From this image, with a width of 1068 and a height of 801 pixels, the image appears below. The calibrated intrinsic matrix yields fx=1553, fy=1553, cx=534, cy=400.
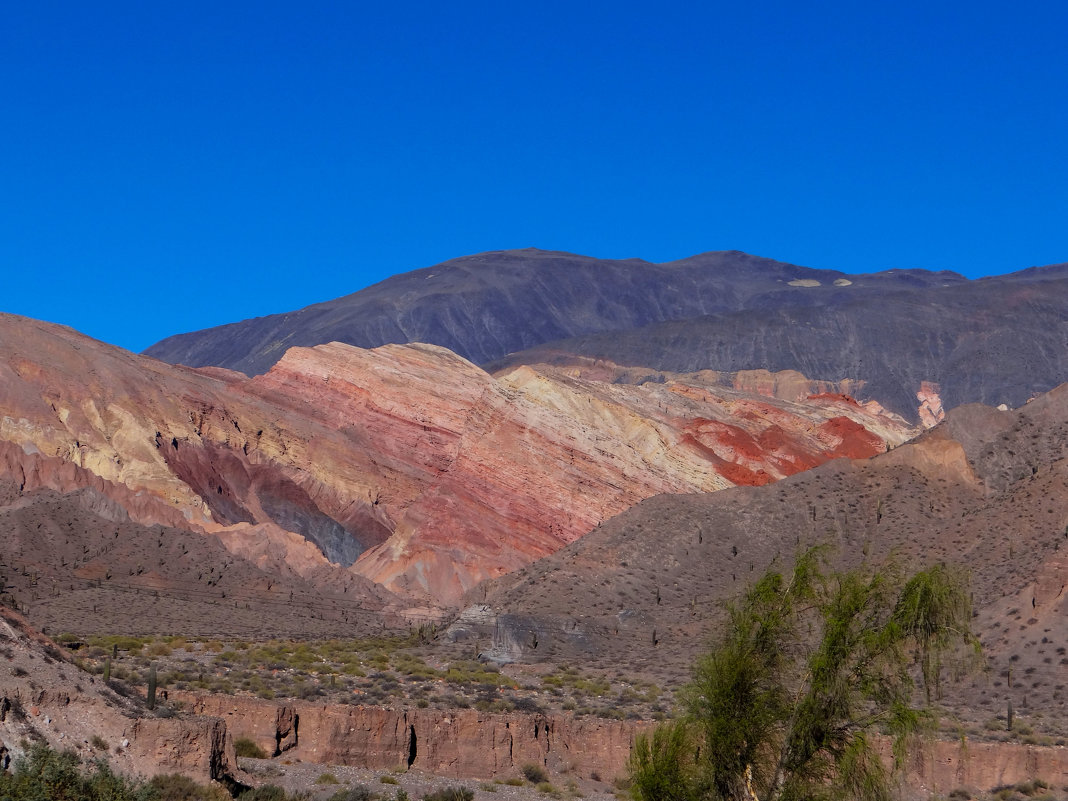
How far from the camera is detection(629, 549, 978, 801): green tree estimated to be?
1827 cm

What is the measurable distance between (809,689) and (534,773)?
13378 millimetres

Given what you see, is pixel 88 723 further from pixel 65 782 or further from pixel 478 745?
pixel 478 745

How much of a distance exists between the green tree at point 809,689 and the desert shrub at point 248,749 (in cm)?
1102

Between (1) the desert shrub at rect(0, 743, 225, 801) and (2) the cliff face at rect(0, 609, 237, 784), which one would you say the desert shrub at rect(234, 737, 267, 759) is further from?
(1) the desert shrub at rect(0, 743, 225, 801)

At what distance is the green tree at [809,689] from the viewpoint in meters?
18.3

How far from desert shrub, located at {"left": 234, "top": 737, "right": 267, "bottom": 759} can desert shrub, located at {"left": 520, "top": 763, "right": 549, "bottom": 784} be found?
532 cm

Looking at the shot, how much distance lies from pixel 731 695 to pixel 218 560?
54327mm

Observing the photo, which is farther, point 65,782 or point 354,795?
point 354,795

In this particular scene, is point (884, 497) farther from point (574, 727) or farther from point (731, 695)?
point (731, 695)

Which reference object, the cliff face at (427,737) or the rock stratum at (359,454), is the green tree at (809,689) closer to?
the cliff face at (427,737)

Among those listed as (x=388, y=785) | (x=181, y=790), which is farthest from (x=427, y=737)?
(x=181, y=790)

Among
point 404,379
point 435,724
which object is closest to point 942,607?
point 435,724

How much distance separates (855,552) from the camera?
2445 inches

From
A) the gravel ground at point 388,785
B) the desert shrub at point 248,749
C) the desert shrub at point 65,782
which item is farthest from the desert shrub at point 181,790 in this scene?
the desert shrub at point 248,749
